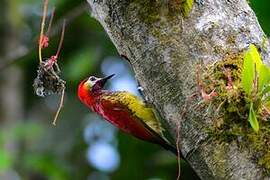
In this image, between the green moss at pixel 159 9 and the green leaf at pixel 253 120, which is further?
the green moss at pixel 159 9

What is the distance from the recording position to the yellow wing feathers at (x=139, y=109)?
228 cm

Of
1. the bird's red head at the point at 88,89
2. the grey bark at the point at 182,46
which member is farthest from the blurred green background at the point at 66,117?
the grey bark at the point at 182,46

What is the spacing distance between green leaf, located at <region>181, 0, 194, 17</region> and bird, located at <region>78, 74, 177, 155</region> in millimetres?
563

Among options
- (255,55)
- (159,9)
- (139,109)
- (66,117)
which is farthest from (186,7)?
(66,117)

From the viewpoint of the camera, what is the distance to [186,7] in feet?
5.58

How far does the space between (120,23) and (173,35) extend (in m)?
0.15

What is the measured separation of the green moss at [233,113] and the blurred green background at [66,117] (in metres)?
2.07

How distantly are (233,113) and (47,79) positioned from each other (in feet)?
2.12

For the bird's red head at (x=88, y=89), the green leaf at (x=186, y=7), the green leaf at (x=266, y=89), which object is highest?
the green leaf at (x=186, y=7)

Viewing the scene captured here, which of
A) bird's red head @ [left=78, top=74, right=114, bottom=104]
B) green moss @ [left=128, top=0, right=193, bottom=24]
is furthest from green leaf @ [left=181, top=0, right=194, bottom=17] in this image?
bird's red head @ [left=78, top=74, right=114, bottom=104]

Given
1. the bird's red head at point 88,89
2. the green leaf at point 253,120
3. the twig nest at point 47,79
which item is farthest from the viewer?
the bird's red head at point 88,89

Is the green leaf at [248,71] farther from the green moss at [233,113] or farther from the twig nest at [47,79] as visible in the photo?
the twig nest at [47,79]

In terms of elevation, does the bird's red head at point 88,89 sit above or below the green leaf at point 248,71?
below

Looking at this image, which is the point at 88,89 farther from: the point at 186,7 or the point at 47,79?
the point at 186,7
